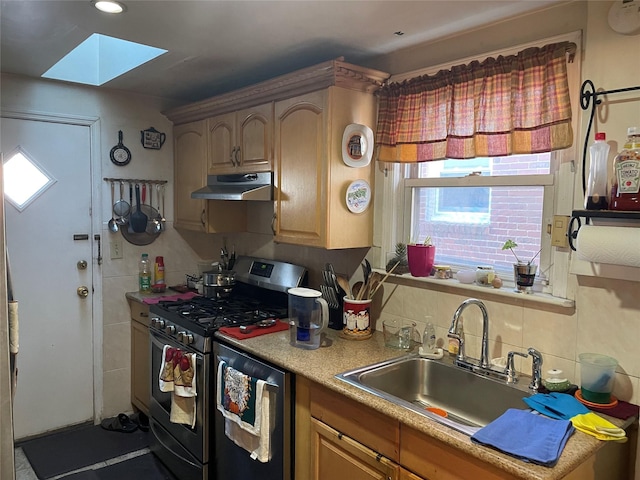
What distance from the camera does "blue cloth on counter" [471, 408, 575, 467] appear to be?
1.26 m

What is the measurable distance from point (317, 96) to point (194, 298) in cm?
154

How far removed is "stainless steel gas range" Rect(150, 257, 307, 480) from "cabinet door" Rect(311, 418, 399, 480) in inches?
28.8

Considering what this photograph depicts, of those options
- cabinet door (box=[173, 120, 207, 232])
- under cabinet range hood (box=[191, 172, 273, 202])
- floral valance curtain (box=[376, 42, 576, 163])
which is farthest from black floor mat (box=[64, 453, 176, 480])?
floral valance curtain (box=[376, 42, 576, 163])

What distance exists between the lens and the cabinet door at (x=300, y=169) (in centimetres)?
228

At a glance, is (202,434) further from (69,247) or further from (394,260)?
(69,247)

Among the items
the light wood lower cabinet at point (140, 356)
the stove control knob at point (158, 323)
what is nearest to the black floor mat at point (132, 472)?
the light wood lower cabinet at point (140, 356)

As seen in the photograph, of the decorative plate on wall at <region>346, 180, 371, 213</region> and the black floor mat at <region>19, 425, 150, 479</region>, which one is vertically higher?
the decorative plate on wall at <region>346, 180, 371, 213</region>

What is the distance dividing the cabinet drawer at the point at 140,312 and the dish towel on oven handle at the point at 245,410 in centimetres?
109

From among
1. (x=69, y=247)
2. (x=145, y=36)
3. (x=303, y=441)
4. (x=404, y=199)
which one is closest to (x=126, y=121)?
(x=69, y=247)

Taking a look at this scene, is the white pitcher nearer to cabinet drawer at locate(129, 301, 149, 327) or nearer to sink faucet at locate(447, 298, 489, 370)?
sink faucet at locate(447, 298, 489, 370)

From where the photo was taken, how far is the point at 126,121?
3.24 metres

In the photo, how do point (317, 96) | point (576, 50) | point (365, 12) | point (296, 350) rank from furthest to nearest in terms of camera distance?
point (317, 96)
point (296, 350)
point (365, 12)
point (576, 50)

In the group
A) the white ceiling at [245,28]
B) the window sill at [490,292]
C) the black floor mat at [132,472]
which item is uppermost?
the white ceiling at [245,28]

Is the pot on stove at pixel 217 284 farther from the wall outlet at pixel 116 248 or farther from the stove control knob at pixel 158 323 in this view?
the wall outlet at pixel 116 248
